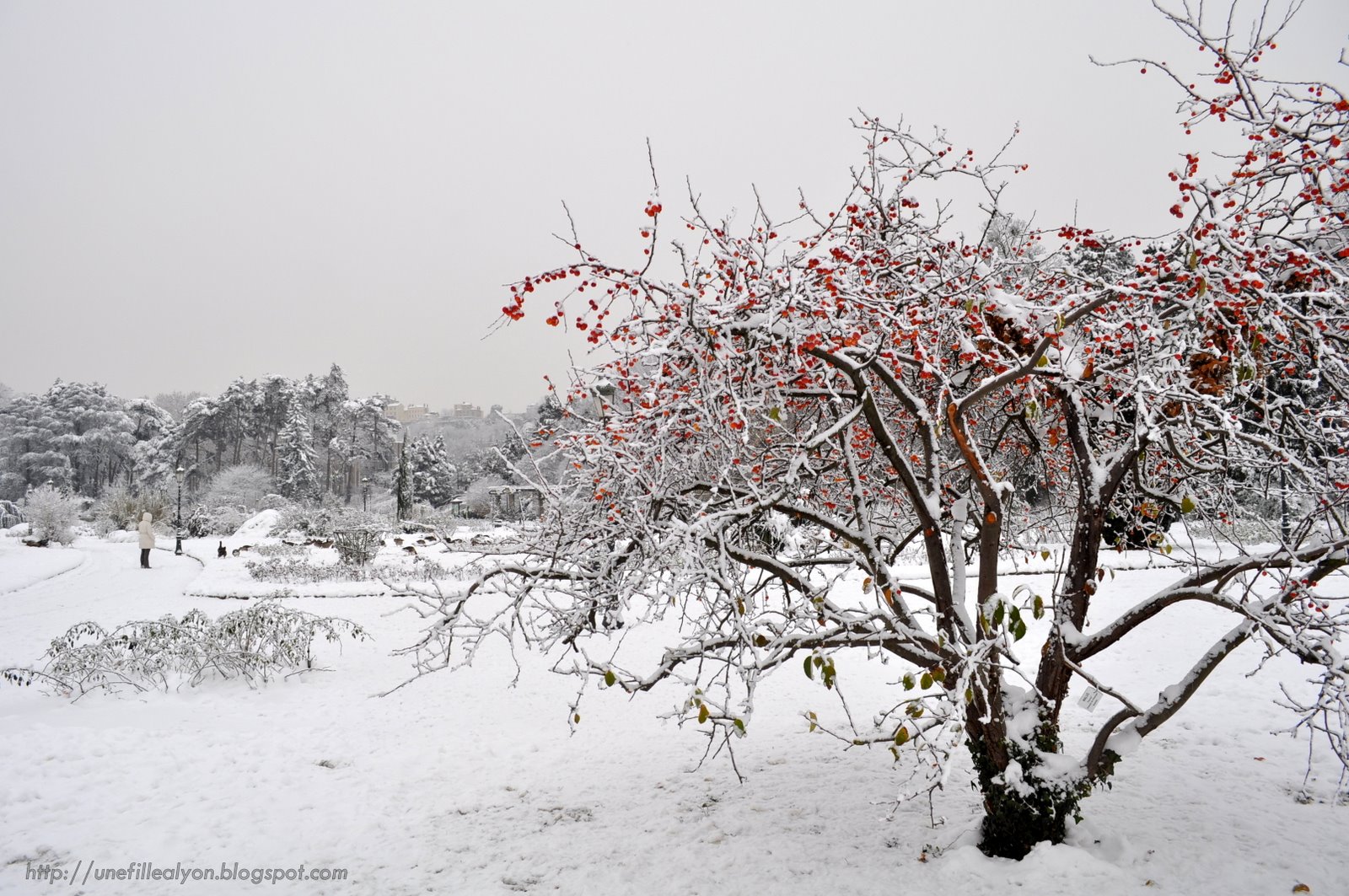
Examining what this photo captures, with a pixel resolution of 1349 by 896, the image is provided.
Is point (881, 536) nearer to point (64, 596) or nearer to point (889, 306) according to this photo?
point (889, 306)

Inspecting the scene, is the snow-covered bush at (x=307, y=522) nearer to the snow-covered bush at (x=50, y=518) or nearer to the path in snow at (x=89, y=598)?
the path in snow at (x=89, y=598)

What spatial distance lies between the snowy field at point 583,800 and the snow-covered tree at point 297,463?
132ft

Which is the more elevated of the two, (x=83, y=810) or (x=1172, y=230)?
(x=1172, y=230)

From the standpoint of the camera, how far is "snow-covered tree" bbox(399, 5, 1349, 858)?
3.38 metres

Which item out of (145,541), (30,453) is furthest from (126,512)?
(30,453)

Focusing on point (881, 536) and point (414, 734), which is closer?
point (881, 536)

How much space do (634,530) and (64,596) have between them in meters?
17.3

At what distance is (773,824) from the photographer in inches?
201

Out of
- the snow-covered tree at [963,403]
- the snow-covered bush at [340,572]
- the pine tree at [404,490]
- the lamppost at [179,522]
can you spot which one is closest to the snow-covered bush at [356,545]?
the snow-covered bush at [340,572]

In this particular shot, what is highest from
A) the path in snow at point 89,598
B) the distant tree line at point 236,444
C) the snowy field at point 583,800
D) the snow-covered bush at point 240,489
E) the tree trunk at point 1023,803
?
the distant tree line at point 236,444

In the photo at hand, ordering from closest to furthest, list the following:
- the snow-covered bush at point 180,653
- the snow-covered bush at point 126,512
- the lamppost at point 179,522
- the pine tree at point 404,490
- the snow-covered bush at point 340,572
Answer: the snow-covered bush at point 180,653, the snow-covered bush at point 340,572, the lamppost at point 179,522, the snow-covered bush at point 126,512, the pine tree at point 404,490

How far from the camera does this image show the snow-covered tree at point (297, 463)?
44594 millimetres

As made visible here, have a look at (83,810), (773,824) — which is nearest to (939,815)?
(773,824)

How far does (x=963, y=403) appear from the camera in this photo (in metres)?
3.82
